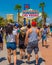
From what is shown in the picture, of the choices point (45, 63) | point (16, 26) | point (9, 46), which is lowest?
point (45, 63)

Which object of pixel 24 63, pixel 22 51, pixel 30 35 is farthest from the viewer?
pixel 22 51

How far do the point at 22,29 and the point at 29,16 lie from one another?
11.7m

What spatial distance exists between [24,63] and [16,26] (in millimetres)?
3105

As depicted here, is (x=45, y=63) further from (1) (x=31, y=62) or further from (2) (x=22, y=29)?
(2) (x=22, y=29)

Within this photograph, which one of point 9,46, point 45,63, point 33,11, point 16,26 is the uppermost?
point 33,11

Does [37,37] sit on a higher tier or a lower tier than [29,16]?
lower

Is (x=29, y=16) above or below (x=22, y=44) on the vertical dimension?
above

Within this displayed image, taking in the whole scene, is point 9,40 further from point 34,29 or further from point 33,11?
point 33,11

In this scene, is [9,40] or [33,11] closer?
[9,40]

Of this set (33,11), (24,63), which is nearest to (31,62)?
(24,63)

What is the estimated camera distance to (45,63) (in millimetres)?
12039

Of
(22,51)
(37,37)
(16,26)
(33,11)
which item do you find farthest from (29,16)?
(37,37)

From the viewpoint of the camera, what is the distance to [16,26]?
14.6 metres

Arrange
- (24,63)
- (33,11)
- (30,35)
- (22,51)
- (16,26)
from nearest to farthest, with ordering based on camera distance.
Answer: (30,35) → (24,63) → (22,51) → (16,26) → (33,11)
